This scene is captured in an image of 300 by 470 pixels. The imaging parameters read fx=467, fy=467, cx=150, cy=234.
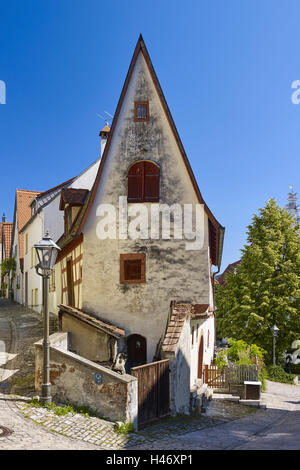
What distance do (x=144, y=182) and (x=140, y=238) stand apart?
2.20 metres

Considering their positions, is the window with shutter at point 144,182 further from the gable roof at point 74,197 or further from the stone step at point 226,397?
the stone step at point 226,397

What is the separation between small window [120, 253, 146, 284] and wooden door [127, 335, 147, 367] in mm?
2210

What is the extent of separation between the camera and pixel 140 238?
18391 mm

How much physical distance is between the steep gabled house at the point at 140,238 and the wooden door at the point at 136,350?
0.04m

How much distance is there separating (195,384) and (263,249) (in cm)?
1822

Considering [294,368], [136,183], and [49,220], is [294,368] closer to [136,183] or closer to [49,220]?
[49,220]

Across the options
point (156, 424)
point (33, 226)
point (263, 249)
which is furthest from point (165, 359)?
point (263, 249)

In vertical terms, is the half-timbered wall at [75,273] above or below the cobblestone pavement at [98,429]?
above

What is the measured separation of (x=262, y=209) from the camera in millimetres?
36812

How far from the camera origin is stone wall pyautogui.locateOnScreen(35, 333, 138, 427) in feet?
39.0

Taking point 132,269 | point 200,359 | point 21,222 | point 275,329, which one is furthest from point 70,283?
point 21,222

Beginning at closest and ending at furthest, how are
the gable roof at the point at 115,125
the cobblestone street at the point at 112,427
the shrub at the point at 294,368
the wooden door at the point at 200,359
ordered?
the cobblestone street at the point at 112,427, the gable roof at the point at 115,125, the wooden door at the point at 200,359, the shrub at the point at 294,368

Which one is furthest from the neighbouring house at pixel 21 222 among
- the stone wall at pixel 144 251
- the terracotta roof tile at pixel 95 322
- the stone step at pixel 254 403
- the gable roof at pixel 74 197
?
the stone step at pixel 254 403

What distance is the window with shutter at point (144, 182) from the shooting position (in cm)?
1833
